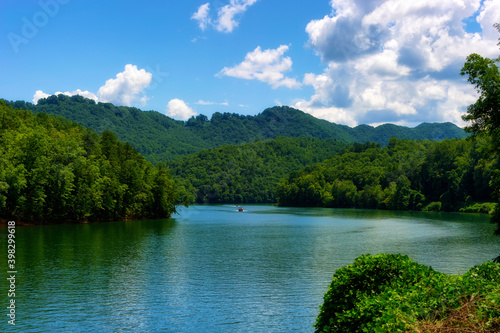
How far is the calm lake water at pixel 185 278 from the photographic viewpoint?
1847 cm

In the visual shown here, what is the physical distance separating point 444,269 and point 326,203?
144 m

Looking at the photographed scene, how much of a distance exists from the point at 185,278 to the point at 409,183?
407 feet

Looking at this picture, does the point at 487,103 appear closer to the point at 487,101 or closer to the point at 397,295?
the point at 487,101

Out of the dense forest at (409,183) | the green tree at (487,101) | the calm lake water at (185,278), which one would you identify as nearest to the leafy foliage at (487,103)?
the green tree at (487,101)

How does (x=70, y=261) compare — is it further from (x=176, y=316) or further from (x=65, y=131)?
(x=65, y=131)

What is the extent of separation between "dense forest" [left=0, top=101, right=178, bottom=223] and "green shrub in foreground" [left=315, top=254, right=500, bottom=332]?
58.0m

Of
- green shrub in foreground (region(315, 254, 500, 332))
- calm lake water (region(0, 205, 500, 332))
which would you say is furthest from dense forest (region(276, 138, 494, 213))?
green shrub in foreground (region(315, 254, 500, 332))

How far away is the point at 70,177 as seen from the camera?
67812 mm

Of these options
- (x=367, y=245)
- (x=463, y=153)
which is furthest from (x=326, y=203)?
(x=367, y=245)

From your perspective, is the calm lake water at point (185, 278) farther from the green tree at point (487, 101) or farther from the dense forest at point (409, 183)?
the dense forest at point (409, 183)

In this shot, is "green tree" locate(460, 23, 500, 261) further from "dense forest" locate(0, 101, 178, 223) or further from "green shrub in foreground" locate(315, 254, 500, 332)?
"dense forest" locate(0, 101, 178, 223)

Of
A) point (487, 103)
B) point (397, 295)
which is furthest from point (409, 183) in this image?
point (397, 295)

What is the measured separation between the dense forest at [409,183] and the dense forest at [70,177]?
73.4m

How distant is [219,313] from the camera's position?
19.7 m
